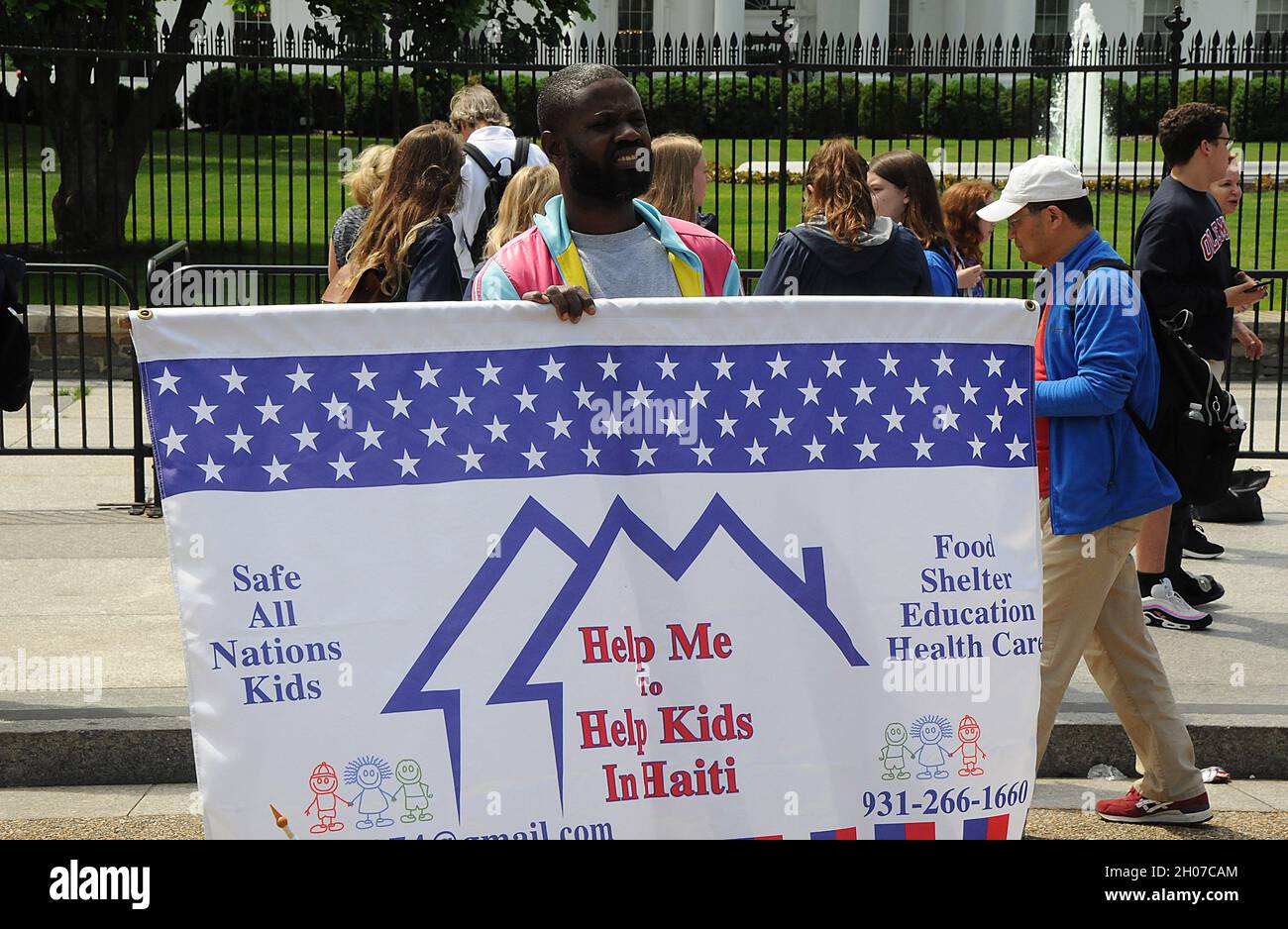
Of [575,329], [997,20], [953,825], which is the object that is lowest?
[953,825]

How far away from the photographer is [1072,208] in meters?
4.85

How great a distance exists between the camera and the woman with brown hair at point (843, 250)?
5738 mm

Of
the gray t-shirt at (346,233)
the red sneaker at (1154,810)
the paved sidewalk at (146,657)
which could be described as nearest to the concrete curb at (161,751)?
the paved sidewalk at (146,657)

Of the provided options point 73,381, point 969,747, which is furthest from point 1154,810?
point 73,381

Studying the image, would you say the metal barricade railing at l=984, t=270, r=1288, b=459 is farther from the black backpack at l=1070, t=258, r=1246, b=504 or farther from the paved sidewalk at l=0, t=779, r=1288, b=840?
the paved sidewalk at l=0, t=779, r=1288, b=840

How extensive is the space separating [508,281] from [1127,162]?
24.2m

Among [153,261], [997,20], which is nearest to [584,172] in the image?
[153,261]

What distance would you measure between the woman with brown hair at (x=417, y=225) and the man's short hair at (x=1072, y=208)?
2041mm

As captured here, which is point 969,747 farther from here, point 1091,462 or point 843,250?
point 843,250

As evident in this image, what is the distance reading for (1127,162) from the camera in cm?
2622

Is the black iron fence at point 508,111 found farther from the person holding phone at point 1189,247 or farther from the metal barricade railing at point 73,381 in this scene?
the person holding phone at point 1189,247

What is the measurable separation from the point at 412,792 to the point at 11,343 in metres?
2.97

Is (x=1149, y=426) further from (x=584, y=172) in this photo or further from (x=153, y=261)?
(x=153, y=261)

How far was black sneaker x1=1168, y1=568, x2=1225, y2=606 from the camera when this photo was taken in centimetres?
723
